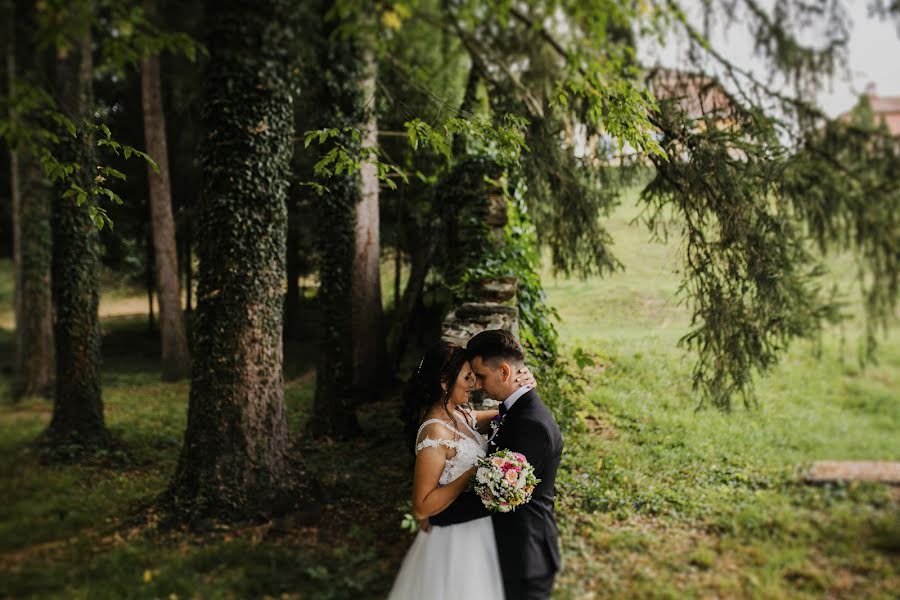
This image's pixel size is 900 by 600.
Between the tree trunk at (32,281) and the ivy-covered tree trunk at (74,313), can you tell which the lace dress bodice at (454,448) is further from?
the tree trunk at (32,281)

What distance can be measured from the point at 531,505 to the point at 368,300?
24.4 feet

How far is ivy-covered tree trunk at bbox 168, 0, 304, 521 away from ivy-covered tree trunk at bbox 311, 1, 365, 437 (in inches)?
91.1

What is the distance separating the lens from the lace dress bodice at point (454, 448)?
319cm

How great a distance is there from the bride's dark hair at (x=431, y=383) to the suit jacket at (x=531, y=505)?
0.43 metres

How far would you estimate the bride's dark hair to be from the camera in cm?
346

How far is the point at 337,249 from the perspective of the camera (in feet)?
27.5

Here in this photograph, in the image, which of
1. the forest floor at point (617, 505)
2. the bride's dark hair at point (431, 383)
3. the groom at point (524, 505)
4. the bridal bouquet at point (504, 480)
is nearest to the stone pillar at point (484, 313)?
the forest floor at point (617, 505)

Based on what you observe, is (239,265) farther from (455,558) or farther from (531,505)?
(531,505)

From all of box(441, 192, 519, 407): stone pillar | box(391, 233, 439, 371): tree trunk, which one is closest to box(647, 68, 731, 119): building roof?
box(441, 192, 519, 407): stone pillar

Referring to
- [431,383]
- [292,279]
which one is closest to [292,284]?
[292,279]

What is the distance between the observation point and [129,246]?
2080cm

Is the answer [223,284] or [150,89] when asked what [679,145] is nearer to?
[223,284]

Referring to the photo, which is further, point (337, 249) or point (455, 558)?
point (337, 249)

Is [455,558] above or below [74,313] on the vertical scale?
below
